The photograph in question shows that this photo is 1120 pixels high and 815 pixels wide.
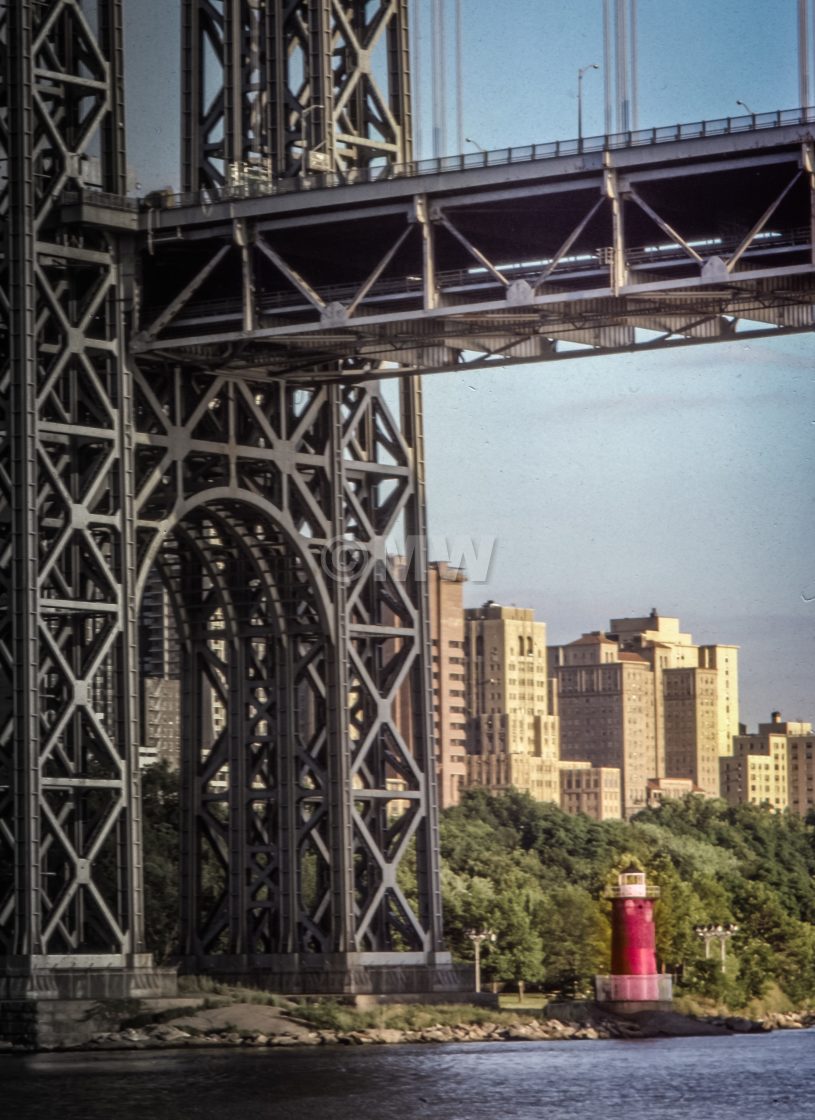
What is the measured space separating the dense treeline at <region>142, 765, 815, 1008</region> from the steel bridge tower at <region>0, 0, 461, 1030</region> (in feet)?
27.7

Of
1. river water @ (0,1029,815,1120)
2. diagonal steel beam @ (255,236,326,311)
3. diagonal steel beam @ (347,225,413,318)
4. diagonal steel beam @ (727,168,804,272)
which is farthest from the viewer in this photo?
diagonal steel beam @ (255,236,326,311)

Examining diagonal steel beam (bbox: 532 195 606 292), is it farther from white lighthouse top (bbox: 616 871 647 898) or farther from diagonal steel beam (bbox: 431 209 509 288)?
white lighthouse top (bbox: 616 871 647 898)

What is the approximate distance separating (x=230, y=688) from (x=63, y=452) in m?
10.6

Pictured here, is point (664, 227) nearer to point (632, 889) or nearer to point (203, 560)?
point (203, 560)

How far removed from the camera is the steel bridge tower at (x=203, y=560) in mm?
66062

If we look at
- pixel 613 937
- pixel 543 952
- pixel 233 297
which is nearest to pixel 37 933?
pixel 233 297

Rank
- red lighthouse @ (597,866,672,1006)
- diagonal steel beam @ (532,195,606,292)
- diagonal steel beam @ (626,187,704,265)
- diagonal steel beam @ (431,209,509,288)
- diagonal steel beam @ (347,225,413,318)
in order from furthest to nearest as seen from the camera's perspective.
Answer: red lighthouse @ (597,866,672,1006) → diagonal steel beam @ (347,225,413,318) → diagonal steel beam @ (431,209,509,288) → diagonal steel beam @ (532,195,606,292) → diagonal steel beam @ (626,187,704,265)

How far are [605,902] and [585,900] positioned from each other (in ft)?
32.4

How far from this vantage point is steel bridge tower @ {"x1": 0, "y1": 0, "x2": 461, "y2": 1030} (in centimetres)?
6606

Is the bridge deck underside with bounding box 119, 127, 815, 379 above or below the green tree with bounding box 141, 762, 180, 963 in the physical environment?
above

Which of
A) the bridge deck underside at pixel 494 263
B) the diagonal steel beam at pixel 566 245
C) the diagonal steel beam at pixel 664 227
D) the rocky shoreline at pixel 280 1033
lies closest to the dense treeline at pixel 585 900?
the rocky shoreline at pixel 280 1033

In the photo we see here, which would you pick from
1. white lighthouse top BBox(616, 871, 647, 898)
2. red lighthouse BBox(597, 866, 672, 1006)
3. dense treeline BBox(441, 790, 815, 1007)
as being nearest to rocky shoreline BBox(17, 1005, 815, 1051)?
red lighthouse BBox(597, 866, 672, 1006)

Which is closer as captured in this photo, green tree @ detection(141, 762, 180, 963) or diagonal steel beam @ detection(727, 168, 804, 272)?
diagonal steel beam @ detection(727, 168, 804, 272)

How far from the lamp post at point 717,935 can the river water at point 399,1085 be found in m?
36.8
